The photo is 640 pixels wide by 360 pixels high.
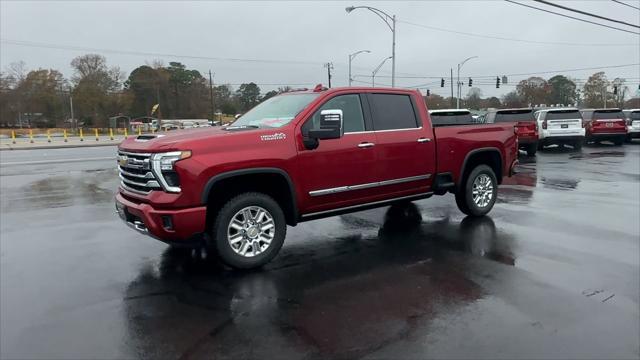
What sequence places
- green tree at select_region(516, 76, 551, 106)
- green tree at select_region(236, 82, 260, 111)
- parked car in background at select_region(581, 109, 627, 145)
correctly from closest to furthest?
parked car in background at select_region(581, 109, 627, 145)
green tree at select_region(516, 76, 551, 106)
green tree at select_region(236, 82, 260, 111)

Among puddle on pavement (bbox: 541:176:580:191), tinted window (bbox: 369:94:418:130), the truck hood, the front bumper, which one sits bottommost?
puddle on pavement (bbox: 541:176:580:191)

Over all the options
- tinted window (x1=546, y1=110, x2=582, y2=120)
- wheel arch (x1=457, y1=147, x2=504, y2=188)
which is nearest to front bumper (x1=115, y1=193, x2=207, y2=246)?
wheel arch (x1=457, y1=147, x2=504, y2=188)

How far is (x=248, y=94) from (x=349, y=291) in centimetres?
10613

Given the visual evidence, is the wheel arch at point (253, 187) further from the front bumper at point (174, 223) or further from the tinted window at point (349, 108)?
the tinted window at point (349, 108)

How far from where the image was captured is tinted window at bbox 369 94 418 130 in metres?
6.35

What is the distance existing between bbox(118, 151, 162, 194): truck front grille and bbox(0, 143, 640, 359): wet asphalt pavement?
932 mm

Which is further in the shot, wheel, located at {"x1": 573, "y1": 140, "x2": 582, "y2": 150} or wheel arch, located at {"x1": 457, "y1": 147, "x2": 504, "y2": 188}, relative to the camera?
wheel, located at {"x1": 573, "y1": 140, "x2": 582, "y2": 150}

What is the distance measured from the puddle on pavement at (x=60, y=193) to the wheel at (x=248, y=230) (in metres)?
5.64

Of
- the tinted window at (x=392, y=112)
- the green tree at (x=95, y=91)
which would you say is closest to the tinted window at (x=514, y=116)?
the tinted window at (x=392, y=112)

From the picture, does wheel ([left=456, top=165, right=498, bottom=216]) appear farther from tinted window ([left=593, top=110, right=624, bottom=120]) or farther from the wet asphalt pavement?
tinted window ([left=593, top=110, right=624, bottom=120])

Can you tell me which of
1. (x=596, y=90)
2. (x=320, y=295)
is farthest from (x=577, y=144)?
(x=596, y=90)

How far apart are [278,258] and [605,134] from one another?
876 inches

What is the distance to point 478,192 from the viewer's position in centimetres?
772

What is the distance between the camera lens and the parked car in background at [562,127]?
20.0m
